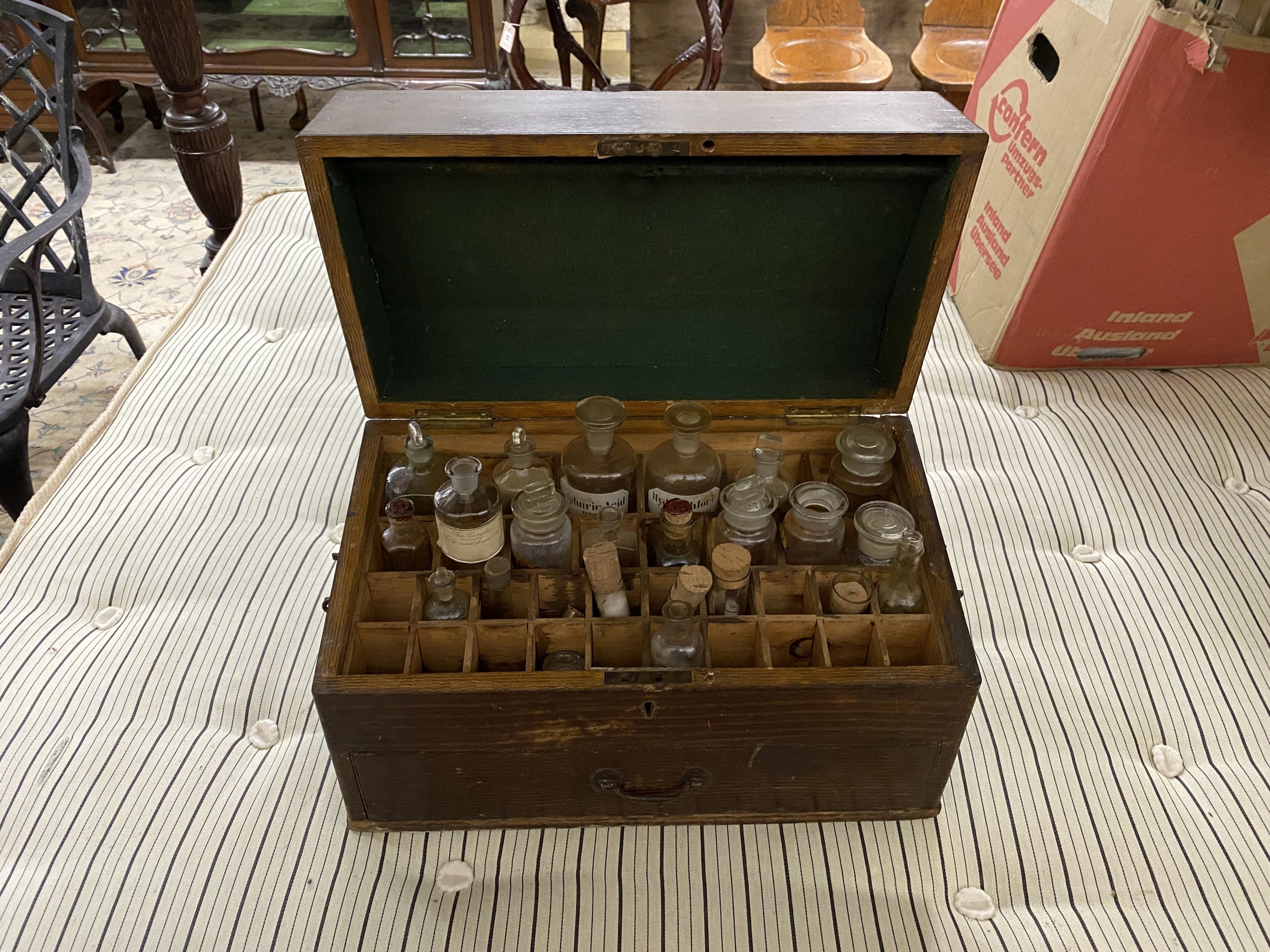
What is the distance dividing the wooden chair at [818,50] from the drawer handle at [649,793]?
7.07 ft

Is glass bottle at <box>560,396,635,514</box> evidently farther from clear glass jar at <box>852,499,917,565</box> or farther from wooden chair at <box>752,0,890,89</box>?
wooden chair at <box>752,0,890,89</box>

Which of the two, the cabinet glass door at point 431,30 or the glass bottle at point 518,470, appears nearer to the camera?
the glass bottle at point 518,470

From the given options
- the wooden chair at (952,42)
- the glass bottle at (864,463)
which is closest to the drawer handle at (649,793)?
the glass bottle at (864,463)

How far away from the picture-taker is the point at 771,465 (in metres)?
0.91

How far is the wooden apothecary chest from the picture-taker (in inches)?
30.9

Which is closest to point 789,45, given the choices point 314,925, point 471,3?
point 471,3

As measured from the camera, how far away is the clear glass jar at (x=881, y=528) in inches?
35.0

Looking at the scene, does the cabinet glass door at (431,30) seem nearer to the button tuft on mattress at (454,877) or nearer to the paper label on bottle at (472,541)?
the paper label on bottle at (472,541)

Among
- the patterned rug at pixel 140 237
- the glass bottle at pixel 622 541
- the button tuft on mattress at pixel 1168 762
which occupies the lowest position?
the patterned rug at pixel 140 237

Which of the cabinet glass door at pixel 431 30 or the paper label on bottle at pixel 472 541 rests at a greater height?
the paper label on bottle at pixel 472 541

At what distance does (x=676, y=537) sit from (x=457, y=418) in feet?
1.05

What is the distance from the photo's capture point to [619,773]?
84 centimetres

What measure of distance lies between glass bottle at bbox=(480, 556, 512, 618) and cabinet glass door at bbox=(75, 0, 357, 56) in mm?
2436

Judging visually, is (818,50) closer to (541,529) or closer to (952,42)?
(952,42)
